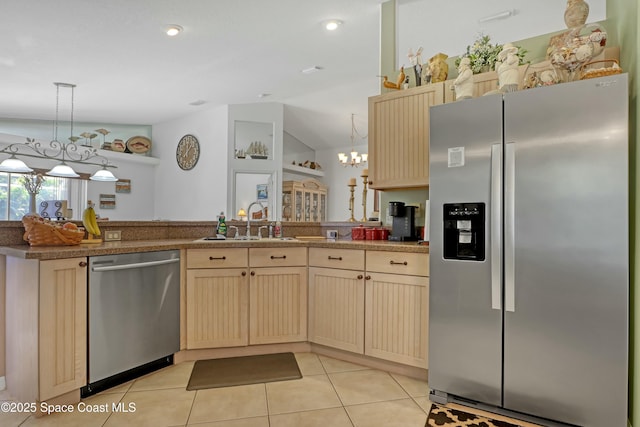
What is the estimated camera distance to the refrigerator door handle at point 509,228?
1876 millimetres

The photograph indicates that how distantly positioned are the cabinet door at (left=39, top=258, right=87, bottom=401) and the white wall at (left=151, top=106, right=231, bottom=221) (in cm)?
438

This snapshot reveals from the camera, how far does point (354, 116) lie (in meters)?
6.97

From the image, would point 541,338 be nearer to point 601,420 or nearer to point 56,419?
point 601,420

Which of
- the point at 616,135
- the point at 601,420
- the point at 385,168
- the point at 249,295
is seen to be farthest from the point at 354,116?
the point at 601,420

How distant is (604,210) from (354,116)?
5623 millimetres

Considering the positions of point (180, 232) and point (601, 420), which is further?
point (180, 232)

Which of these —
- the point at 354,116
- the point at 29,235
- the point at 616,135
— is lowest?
the point at 29,235

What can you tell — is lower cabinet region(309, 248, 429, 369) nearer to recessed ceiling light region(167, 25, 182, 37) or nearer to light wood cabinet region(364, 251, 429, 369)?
light wood cabinet region(364, 251, 429, 369)

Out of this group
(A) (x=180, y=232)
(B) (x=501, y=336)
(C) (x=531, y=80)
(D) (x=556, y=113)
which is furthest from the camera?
(A) (x=180, y=232)

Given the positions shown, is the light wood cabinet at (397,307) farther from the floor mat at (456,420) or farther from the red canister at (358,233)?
the red canister at (358,233)

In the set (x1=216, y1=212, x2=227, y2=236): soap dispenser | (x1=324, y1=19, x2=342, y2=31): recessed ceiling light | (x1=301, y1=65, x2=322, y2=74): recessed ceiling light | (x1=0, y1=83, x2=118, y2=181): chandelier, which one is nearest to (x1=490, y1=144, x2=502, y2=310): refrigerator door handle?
(x1=216, y1=212, x2=227, y2=236): soap dispenser

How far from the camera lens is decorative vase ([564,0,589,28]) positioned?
207cm

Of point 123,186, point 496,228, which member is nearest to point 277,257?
point 496,228

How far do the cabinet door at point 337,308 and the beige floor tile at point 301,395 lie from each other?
13.3 inches
